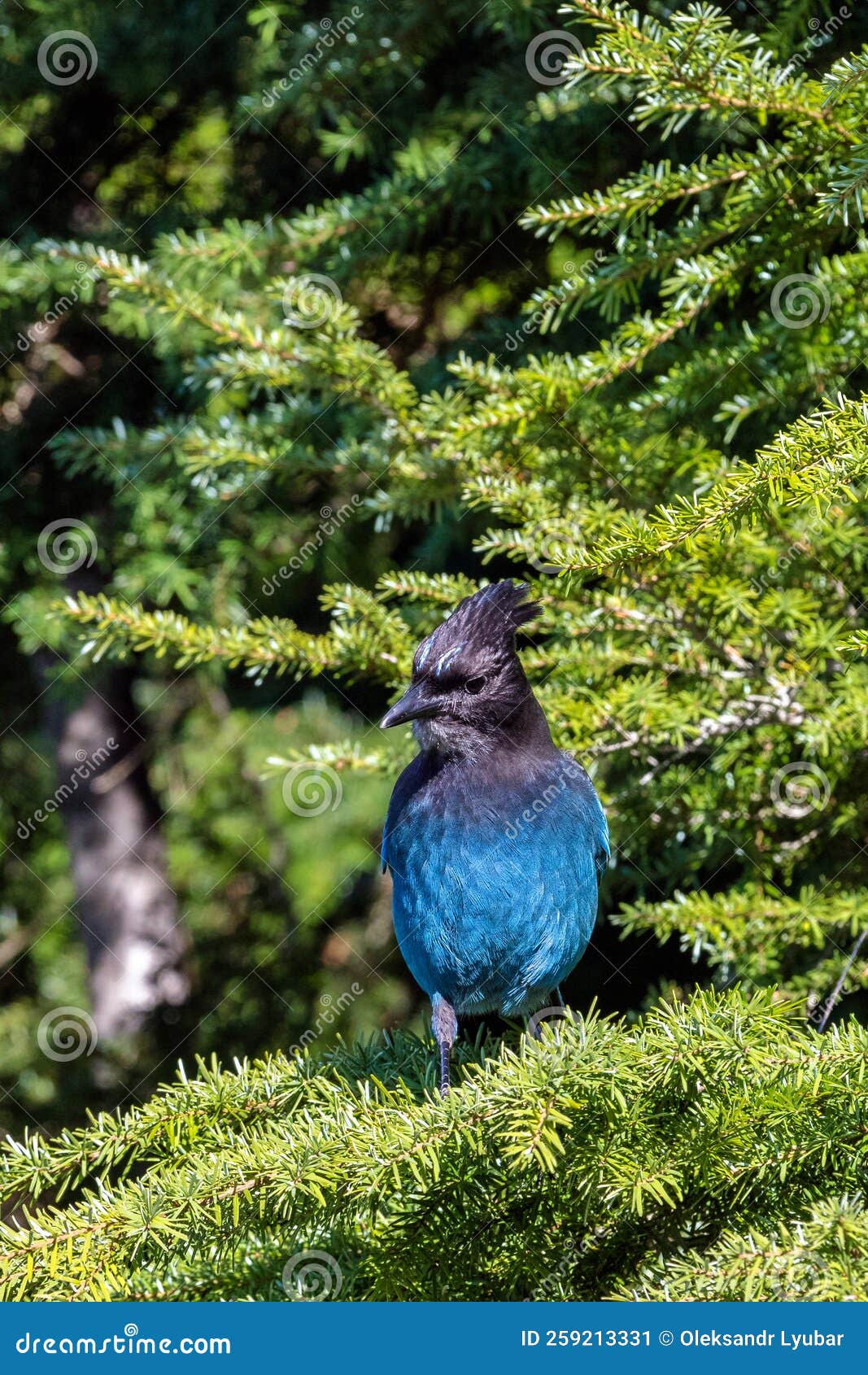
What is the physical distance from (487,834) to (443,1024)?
0.88ft

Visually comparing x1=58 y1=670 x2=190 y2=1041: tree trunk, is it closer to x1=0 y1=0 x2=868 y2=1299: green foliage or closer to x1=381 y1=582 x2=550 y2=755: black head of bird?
x1=0 y1=0 x2=868 y2=1299: green foliage

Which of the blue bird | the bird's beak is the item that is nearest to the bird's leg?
the blue bird

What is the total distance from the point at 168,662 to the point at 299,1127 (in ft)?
6.36

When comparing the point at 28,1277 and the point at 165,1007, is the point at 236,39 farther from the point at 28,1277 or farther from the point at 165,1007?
the point at 28,1277

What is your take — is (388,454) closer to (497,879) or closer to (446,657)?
(446,657)

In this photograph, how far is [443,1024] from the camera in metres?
1.69

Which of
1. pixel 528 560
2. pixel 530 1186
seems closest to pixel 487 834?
pixel 528 560

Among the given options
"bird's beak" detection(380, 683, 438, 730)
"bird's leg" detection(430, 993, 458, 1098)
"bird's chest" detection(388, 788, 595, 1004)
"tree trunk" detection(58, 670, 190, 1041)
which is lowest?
"tree trunk" detection(58, 670, 190, 1041)

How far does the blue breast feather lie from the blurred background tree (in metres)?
0.08

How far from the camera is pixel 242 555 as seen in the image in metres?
2.56

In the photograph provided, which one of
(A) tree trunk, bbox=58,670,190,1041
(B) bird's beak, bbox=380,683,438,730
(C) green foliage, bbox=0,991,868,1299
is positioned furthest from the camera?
(A) tree trunk, bbox=58,670,190,1041

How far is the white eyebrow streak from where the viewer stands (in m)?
1.67

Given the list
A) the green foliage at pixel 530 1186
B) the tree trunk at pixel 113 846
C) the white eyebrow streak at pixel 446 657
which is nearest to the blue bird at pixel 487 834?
the white eyebrow streak at pixel 446 657

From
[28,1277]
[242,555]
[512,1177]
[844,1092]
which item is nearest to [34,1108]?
[242,555]
